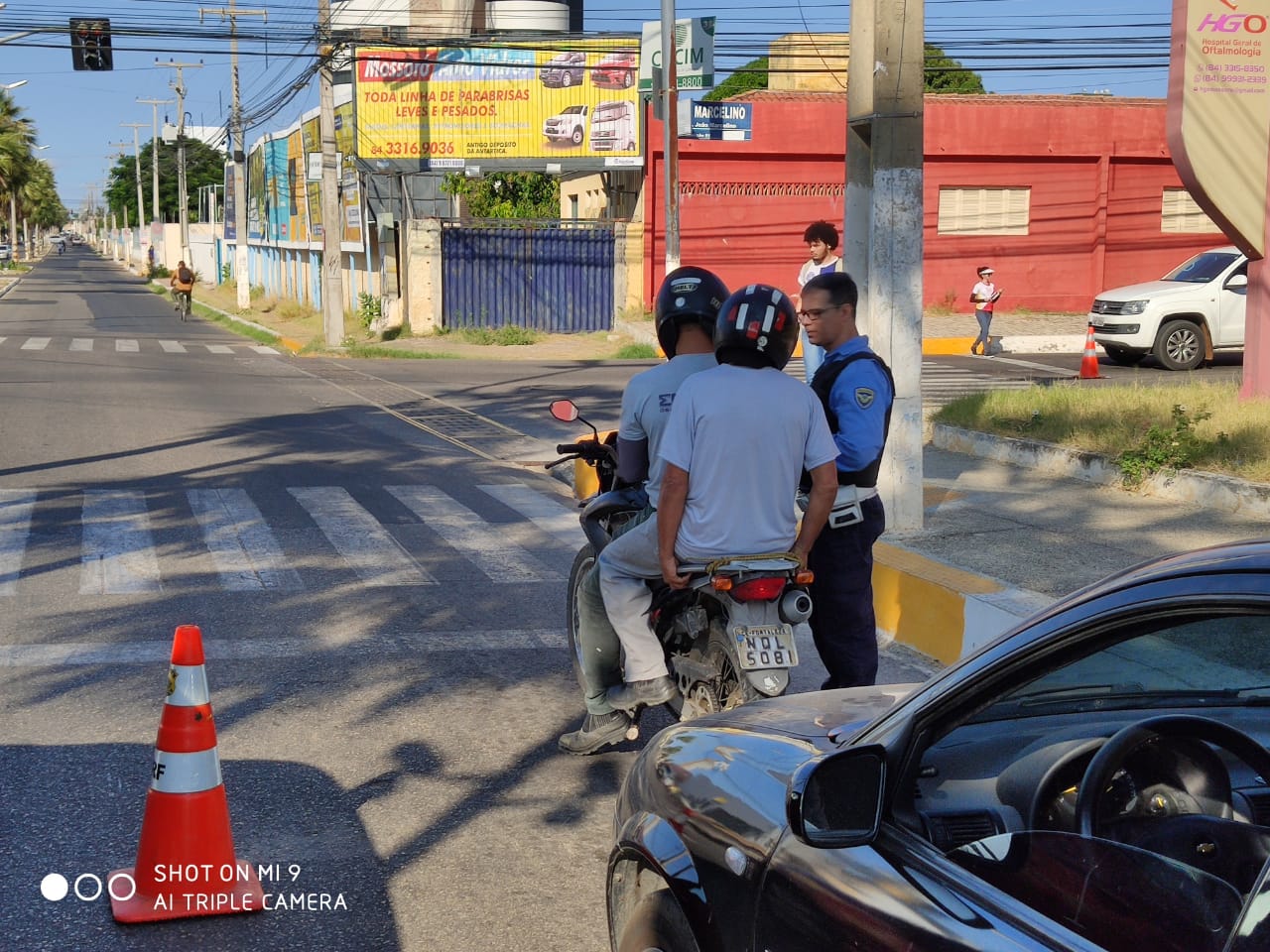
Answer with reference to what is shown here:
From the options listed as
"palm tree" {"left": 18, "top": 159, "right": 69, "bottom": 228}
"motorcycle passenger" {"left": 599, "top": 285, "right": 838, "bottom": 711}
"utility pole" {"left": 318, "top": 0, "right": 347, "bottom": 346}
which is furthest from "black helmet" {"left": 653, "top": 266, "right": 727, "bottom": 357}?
"palm tree" {"left": 18, "top": 159, "right": 69, "bottom": 228}

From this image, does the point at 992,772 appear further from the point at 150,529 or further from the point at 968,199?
the point at 968,199

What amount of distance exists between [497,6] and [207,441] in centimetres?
3387

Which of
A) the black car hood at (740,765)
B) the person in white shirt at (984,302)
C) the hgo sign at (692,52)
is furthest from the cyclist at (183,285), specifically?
the black car hood at (740,765)

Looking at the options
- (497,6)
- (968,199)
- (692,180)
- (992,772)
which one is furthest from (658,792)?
(497,6)

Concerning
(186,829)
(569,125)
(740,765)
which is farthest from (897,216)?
(569,125)

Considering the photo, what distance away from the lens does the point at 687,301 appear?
5.21 metres

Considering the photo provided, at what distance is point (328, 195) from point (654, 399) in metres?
25.0

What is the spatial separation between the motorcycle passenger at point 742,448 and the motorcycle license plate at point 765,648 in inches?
11.1

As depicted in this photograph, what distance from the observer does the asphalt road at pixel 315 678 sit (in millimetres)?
4273

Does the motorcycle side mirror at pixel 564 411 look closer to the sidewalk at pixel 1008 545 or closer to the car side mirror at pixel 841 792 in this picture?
the sidewalk at pixel 1008 545

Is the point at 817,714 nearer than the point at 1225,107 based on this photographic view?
Yes

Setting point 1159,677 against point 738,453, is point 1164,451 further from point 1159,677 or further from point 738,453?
point 1159,677

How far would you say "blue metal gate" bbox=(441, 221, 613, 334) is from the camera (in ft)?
104

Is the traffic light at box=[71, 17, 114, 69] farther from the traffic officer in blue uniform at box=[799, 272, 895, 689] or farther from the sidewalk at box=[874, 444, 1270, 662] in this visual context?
the traffic officer in blue uniform at box=[799, 272, 895, 689]
